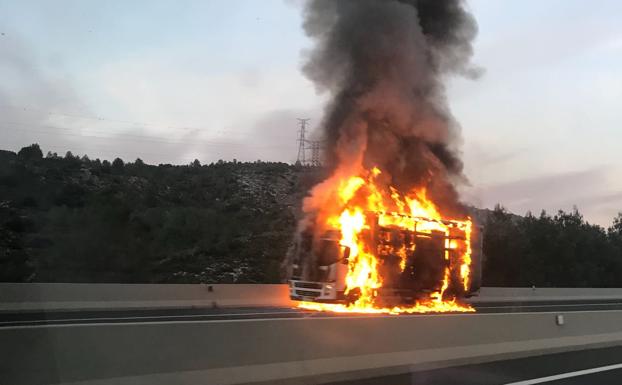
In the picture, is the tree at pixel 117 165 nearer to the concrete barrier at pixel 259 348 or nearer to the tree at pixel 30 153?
the tree at pixel 30 153

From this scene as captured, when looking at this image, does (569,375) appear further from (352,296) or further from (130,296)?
(130,296)

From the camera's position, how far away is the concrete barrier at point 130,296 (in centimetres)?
2347

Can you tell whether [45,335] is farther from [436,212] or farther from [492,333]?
[436,212]

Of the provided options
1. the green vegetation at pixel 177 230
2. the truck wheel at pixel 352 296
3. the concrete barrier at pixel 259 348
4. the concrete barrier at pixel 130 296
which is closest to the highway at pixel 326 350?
the concrete barrier at pixel 259 348

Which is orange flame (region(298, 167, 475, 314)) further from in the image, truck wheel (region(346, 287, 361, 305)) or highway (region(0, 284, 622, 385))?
highway (region(0, 284, 622, 385))

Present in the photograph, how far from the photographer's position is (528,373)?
1174 cm

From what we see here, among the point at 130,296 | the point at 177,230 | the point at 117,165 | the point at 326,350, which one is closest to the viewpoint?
the point at 326,350

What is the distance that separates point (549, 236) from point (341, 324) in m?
60.5

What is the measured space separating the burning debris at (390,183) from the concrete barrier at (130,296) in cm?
417

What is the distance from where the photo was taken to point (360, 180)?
1225 inches

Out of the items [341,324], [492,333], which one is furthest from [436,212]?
[341,324]

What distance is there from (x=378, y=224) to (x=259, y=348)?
18.3 m

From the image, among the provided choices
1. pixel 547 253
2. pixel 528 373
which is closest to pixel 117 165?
pixel 547 253

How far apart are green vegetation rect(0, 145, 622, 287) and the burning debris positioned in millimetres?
3893
